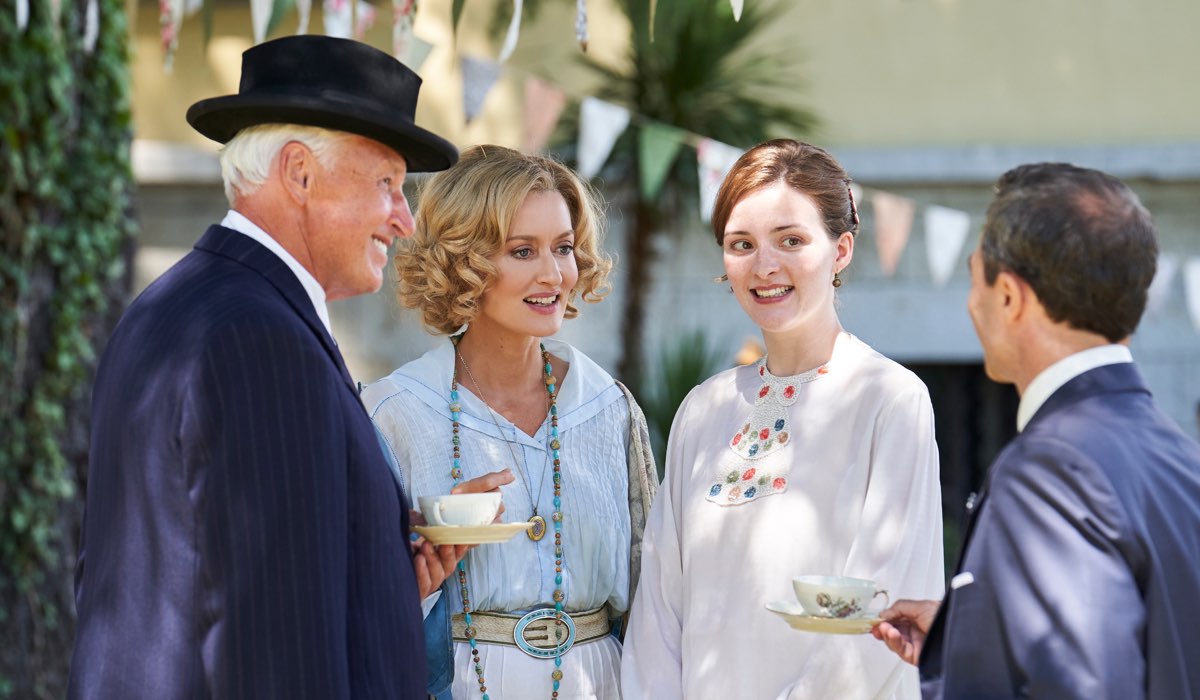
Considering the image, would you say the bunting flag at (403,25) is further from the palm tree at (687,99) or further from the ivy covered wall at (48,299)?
the palm tree at (687,99)

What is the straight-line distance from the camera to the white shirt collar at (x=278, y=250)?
7.52ft

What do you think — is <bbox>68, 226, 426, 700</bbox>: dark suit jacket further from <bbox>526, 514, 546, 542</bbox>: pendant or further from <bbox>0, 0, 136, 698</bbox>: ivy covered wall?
<bbox>0, 0, 136, 698</bbox>: ivy covered wall

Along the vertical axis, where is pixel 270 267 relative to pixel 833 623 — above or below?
above

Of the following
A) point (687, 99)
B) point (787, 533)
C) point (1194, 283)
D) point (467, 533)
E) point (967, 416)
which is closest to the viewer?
point (467, 533)

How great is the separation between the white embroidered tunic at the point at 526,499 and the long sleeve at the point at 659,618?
0.12m

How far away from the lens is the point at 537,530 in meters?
3.07

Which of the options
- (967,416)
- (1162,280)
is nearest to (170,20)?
(1162,280)

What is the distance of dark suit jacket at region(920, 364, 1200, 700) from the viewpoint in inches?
72.4

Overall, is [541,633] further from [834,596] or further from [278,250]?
[278,250]

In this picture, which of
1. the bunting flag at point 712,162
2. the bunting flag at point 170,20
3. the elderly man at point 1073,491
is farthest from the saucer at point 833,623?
the bunting flag at point 712,162

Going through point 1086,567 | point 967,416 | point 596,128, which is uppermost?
point 596,128

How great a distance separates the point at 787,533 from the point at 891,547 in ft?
0.68

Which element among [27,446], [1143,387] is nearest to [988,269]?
[1143,387]

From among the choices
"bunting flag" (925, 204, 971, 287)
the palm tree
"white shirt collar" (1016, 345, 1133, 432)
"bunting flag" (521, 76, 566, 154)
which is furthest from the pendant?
the palm tree
